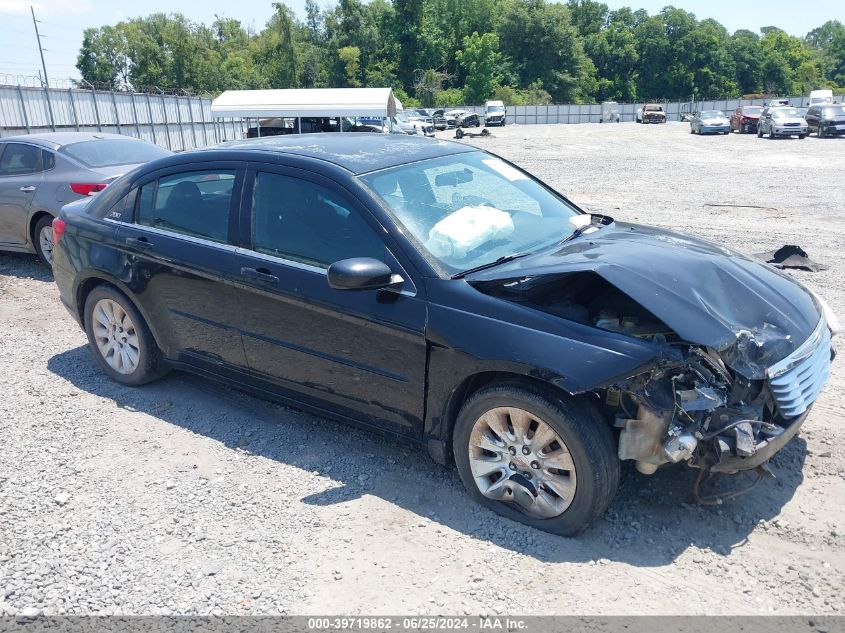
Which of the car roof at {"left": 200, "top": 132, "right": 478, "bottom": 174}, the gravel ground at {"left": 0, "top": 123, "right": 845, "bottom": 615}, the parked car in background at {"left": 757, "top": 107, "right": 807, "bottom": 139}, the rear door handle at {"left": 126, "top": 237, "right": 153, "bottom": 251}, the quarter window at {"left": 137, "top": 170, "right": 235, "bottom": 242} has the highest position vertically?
the car roof at {"left": 200, "top": 132, "right": 478, "bottom": 174}

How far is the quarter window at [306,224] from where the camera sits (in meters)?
3.80

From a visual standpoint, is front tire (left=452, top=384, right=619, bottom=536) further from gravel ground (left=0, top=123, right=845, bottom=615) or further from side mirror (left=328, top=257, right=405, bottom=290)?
side mirror (left=328, top=257, right=405, bottom=290)

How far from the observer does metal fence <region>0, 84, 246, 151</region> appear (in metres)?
19.4

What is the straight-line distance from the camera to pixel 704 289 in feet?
11.2

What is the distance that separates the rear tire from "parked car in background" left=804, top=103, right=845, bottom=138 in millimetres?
33842

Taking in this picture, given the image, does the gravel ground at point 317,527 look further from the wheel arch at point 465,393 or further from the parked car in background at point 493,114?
the parked car in background at point 493,114

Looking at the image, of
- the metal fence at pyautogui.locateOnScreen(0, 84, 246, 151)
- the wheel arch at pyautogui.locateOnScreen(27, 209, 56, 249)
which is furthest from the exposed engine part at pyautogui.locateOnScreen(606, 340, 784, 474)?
the metal fence at pyautogui.locateOnScreen(0, 84, 246, 151)

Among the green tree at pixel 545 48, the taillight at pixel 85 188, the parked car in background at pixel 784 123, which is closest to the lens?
the taillight at pixel 85 188

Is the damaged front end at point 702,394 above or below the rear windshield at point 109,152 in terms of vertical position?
below

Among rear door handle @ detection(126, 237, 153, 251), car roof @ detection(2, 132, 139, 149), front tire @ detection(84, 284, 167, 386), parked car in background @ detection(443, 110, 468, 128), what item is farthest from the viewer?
parked car in background @ detection(443, 110, 468, 128)

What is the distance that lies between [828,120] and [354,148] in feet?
113

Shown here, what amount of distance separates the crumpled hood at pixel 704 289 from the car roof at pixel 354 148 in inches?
41.3

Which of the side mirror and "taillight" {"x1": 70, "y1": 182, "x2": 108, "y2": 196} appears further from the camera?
"taillight" {"x1": 70, "y1": 182, "x2": 108, "y2": 196}

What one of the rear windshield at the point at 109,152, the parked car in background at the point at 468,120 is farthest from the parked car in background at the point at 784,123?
the rear windshield at the point at 109,152
